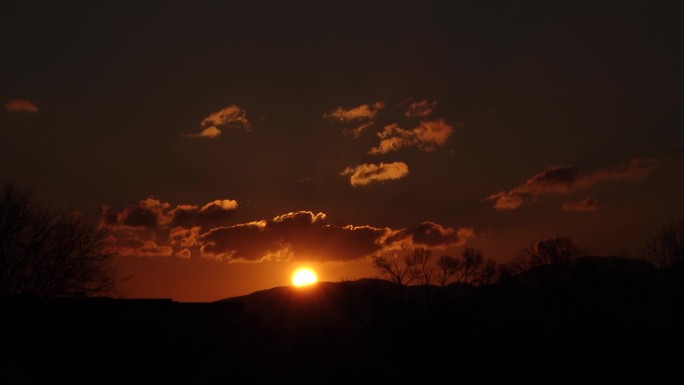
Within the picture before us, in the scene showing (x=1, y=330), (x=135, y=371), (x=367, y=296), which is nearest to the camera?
(x=1, y=330)

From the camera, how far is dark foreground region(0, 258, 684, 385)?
24.2 m

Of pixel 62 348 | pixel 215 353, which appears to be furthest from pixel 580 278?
pixel 62 348

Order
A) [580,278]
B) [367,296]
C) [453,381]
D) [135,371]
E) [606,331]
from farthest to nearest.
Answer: [580,278] → [367,296] → [606,331] → [453,381] → [135,371]

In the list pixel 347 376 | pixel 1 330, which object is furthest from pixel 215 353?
pixel 347 376

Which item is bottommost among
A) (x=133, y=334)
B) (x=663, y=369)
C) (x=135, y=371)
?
(x=663, y=369)

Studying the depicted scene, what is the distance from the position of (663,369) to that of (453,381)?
682 inches

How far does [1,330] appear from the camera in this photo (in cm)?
2123

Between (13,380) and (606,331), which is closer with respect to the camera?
(13,380)

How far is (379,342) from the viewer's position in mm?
59875

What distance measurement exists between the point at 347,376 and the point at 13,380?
29.4 metres

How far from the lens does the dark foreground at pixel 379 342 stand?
952 inches

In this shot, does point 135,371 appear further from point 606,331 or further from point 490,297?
point 490,297

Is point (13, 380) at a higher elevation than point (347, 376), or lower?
higher

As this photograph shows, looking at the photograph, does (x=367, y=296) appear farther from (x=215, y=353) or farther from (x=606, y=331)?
(x=215, y=353)
